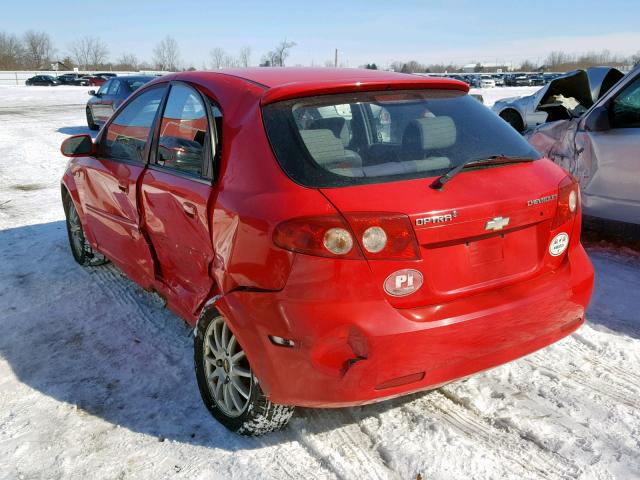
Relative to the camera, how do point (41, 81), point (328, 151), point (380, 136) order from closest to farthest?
point (328, 151)
point (380, 136)
point (41, 81)

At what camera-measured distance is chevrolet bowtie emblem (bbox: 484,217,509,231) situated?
2.40 meters

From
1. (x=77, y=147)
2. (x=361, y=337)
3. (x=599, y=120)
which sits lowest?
(x=361, y=337)

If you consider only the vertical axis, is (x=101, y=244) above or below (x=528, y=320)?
below

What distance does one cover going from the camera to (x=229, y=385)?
2775mm

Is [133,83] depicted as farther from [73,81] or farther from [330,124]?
[73,81]

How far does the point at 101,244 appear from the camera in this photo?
441cm

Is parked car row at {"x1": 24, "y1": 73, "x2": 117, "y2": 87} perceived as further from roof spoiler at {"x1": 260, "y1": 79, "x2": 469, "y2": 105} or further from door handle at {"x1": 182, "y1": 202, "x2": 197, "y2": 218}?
roof spoiler at {"x1": 260, "y1": 79, "x2": 469, "y2": 105}

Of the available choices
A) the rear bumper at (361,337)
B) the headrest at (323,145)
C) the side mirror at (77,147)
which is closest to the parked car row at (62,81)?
the side mirror at (77,147)

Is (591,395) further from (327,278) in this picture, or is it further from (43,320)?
(43,320)

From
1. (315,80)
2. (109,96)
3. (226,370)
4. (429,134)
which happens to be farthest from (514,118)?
(109,96)

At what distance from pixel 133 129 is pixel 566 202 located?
269 centimetres

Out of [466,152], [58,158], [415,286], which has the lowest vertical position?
[58,158]

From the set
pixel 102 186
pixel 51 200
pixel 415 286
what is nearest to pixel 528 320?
pixel 415 286

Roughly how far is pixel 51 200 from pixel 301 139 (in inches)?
248
